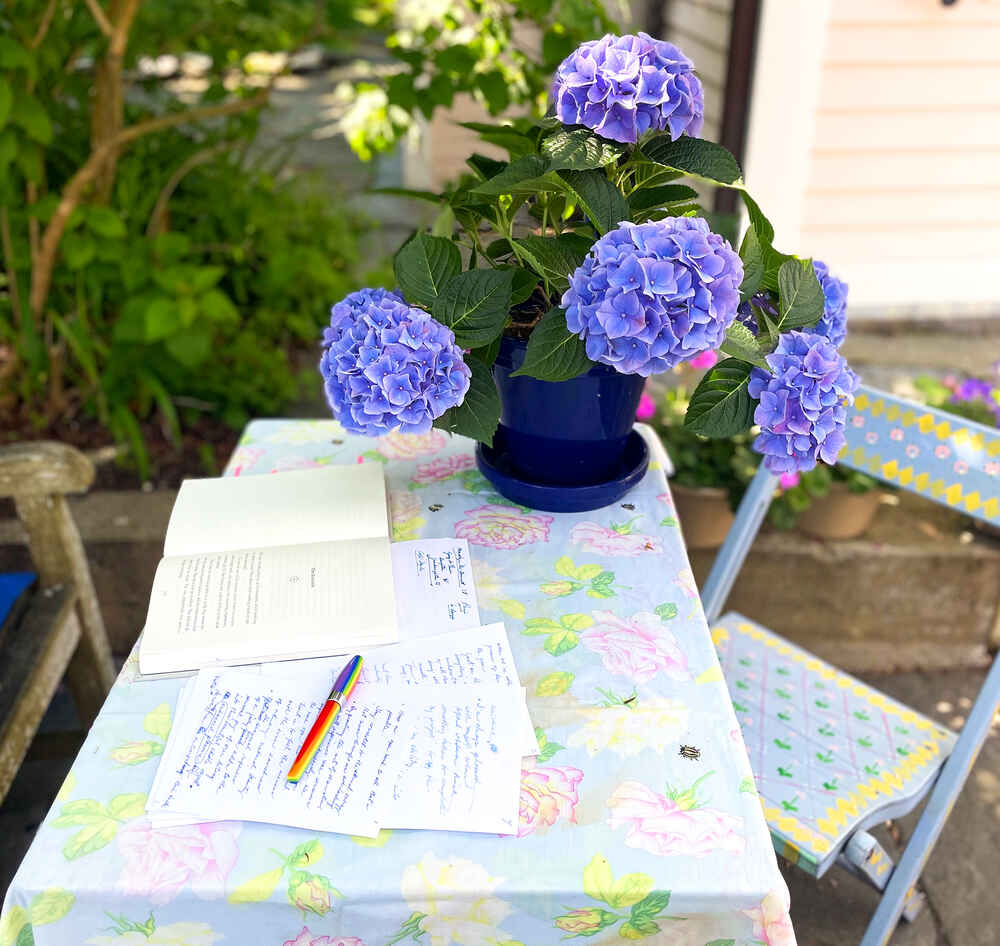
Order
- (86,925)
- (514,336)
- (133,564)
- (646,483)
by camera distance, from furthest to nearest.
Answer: (133,564)
(646,483)
(514,336)
(86,925)

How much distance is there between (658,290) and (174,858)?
0.75 m

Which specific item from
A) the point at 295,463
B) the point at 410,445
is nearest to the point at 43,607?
the point at 295,463

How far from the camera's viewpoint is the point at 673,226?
109cm

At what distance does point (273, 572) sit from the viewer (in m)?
1.30

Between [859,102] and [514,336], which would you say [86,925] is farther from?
[859,102]

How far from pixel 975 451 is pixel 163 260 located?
1.95 m

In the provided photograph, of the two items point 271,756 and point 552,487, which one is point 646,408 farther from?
point 271,756

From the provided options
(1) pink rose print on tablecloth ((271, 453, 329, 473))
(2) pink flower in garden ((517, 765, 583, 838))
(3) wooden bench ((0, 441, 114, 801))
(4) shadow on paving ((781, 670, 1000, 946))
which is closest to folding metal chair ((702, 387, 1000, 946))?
(4) shadow on paving ((781, 670, 1000, 946))

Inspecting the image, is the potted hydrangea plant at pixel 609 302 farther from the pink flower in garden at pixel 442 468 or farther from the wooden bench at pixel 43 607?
the wooden bench at pixel 43 607

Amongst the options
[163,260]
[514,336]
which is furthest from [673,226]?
[163,260]

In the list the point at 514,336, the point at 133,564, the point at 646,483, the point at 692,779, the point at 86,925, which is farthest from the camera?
the point at 133,564

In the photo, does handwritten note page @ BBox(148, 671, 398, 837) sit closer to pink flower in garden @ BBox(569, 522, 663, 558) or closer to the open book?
the open book

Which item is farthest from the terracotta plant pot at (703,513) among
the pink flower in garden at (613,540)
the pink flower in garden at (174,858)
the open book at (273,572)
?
the pink flower in garden at (174,858)

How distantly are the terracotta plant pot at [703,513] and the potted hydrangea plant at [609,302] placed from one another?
43.0 inches
